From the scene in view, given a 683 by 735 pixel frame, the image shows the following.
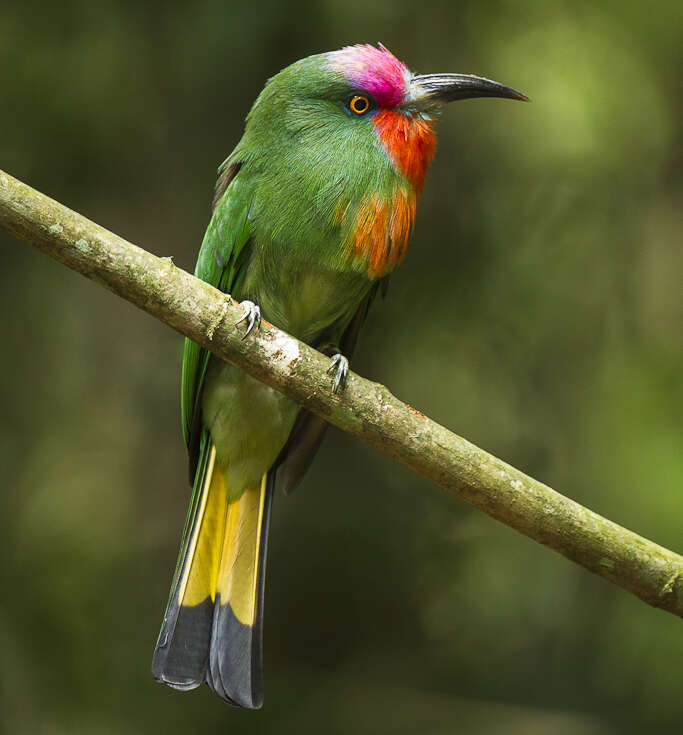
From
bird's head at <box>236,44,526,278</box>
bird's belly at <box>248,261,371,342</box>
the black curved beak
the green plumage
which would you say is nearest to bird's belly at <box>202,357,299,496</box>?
the green plumage

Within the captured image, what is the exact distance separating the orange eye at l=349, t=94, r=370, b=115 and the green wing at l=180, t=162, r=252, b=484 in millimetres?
371

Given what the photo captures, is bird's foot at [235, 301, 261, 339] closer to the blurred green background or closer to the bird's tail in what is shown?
the bird's tail

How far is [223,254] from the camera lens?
2633 millimetres

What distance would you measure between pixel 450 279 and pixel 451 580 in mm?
1096

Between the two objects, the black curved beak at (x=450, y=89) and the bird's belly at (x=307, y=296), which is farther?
A: the black curved beak at (x=450, y=89)

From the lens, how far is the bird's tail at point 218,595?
2.51 m

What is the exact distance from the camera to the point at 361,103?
2.67m

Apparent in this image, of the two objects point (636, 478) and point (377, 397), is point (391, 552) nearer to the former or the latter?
point (636, 478)

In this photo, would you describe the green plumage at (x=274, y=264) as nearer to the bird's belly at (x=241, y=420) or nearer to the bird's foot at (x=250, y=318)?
the bird's belly at (x=241, y=420)

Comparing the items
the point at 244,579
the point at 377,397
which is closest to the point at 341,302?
the point at 377,397

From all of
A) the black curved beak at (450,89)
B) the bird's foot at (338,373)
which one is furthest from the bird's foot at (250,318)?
the black curved beak at (450,89)

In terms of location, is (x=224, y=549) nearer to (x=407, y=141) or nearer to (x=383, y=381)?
(x=383, y=381)

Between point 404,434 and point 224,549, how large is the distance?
0.82 m

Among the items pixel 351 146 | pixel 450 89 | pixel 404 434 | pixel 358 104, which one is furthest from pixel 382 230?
pixel 404 434
